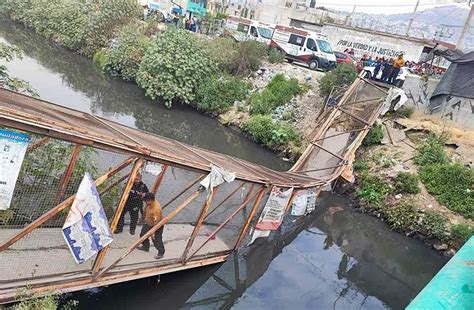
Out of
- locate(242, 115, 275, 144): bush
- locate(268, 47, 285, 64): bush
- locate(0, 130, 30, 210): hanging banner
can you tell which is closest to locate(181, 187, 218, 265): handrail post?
locate(0, 130, 30, 210): hanging banner

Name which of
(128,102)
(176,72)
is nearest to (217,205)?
(176,72)

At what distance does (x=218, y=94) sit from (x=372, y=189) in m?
8.84

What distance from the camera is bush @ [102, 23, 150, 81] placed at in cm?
2114

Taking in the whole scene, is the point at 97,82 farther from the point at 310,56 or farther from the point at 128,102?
the point at 310,56

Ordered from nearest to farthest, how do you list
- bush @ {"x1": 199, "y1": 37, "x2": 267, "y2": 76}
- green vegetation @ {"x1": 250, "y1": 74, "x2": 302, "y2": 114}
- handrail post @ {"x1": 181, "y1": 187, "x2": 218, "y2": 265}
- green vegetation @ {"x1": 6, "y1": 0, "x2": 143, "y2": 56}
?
handrail post @ {"x1": 181, "y1": 187, "x2": 218, "y2": 265} < green vegetation @ {"x1": 250, "y1": 74, "x2": 302, "y2": 114} < bush @ {"x1": 199, "y1": 37, "x2": 267, "y2": 76} < green vegetation @ {"x1": 6, "y1": 0, "x2": 143, "y2": 56}

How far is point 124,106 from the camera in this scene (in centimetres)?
1914

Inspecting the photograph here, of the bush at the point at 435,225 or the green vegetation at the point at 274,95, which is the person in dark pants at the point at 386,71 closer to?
the green vegetation at the point at 274,95

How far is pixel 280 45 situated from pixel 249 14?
26639mm

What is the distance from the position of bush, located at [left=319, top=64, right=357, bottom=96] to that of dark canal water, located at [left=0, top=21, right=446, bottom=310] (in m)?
4.69

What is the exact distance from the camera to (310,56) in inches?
886

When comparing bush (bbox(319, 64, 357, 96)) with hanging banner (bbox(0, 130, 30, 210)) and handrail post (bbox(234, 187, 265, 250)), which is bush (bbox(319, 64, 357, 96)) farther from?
hanging banner (bbox(0, 130, 30, 210))

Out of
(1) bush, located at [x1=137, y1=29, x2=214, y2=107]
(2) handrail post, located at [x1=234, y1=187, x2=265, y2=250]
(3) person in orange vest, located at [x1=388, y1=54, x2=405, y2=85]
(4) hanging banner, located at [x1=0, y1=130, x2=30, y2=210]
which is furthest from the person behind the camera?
(1) bush, located at [x1=137, y1=29, x2=214, y2=107]

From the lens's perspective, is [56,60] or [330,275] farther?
[56,60]

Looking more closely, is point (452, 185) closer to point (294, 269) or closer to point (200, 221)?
point (294, 269)
